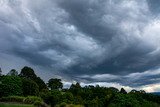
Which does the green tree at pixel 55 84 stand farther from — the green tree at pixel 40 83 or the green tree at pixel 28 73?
the green tree at pixel 28 73

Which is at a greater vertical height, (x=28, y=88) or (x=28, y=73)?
(x=28, y=73)

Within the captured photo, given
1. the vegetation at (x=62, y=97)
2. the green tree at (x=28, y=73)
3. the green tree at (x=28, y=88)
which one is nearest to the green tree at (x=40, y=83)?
the green tree at (x=28, y=73)

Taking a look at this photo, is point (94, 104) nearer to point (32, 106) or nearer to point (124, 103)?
point (124, 103)

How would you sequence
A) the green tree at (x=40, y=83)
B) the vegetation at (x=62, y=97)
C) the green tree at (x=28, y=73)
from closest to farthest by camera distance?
the vegetation at (x=62, y=97), the green tree at (x=40, y=83), the green tree at (x=28, y=73)

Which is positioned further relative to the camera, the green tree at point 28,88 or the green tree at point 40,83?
the green tree at point 40,83

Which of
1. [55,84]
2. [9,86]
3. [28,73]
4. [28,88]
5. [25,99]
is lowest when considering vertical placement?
[25,99]

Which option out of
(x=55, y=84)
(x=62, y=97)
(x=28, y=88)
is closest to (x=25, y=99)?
(x=62, y=97)

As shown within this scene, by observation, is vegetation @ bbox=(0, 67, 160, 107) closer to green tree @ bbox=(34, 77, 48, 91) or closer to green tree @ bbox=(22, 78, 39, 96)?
green tree @ bbox=(22, 78, 39, 96)

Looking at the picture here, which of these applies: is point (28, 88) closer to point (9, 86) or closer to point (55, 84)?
point (9, 86)

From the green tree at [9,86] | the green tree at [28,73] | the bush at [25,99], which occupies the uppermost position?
the green tree at [28,73]

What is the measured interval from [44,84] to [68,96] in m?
46.4

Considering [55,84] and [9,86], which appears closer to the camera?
[9,86]

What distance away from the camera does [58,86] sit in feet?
416

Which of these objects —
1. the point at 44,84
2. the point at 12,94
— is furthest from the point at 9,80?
the point at 44,84
